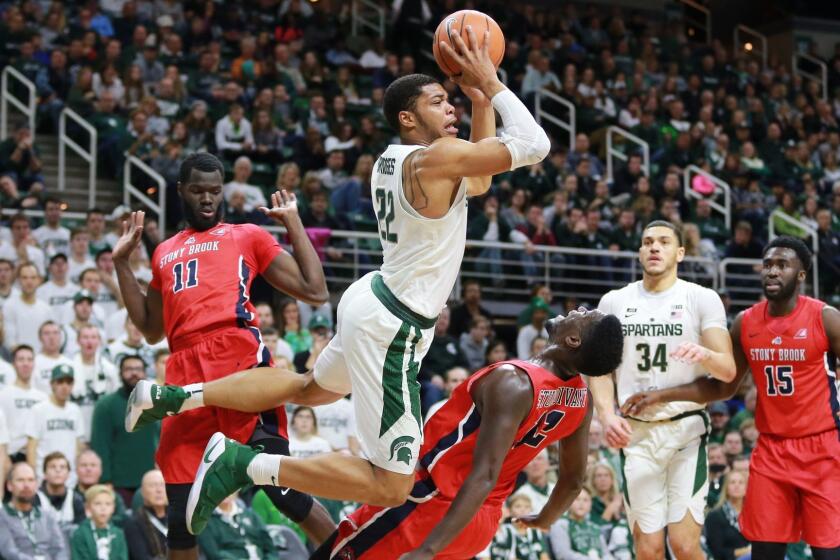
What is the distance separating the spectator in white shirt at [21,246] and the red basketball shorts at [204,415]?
642 centimetres

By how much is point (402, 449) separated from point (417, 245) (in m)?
0.98

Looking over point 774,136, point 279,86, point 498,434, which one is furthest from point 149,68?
point 498,434

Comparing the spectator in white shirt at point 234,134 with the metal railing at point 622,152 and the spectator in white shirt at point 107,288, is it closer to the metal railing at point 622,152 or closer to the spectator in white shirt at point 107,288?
the spectator in white shirt at point 107,288

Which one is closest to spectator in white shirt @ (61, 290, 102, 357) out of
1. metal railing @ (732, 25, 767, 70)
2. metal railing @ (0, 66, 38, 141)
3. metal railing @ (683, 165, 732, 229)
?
metal railing @ (0, 66, 38, 141)

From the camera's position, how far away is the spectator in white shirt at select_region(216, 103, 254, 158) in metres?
16.3

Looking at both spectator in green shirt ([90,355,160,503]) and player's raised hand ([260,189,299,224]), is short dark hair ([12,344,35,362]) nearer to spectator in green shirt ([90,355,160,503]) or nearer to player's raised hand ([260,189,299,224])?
spectator in green shirt ([90,355,160,503])

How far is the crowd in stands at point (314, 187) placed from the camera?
36.6ft

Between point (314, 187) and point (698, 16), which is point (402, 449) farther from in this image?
point (698, 16)

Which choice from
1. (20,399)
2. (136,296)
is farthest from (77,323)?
(136,296)

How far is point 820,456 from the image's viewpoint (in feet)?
25.7

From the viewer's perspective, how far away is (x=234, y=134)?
1656 centimetres

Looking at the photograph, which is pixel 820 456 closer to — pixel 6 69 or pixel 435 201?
pixel 435 201

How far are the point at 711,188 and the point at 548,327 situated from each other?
46.6 ft

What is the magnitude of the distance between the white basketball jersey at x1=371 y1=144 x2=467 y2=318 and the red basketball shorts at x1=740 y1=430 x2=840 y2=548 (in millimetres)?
2896
